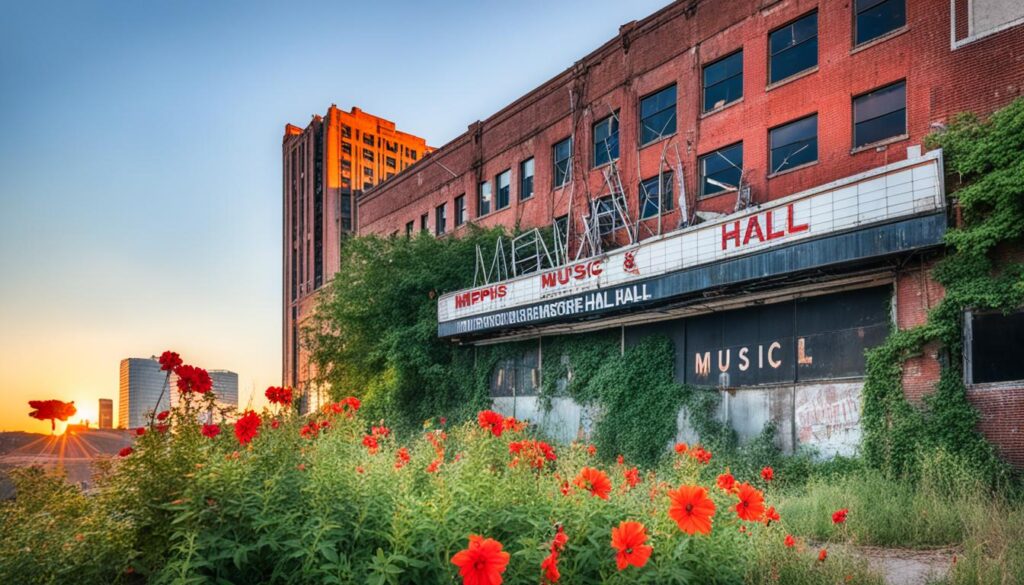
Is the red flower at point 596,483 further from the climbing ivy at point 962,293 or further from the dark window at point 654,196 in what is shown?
the dark window at point 654,196

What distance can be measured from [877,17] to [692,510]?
17692 millimetres

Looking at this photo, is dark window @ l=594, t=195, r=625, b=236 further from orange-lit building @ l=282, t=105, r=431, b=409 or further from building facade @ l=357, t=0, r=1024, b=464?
orange-lit building @ l=282, t=105, r=431, b=409

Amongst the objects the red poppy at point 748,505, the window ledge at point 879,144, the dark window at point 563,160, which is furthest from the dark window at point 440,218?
the red poppy at point 748,505

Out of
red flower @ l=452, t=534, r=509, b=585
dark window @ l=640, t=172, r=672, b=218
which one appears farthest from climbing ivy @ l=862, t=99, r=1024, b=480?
red flower @ l=452, t=534, r=509, b=585

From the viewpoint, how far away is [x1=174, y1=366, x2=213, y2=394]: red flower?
5660 millimetres

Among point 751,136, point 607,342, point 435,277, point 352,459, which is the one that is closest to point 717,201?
point 751,136

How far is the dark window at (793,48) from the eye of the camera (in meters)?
19.1

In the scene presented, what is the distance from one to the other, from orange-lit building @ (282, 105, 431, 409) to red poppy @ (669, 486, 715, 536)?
5625 cm

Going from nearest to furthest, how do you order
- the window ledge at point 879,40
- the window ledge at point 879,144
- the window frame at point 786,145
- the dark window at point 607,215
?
the window ledge at point 879,144
the window ledge at point 879,40
the window frame at point 786,145
the dark window at point 607,215

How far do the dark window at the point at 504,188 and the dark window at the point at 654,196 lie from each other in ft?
26.9

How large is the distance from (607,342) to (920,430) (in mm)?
9455

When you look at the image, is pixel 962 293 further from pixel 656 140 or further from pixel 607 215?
pixel 607 215

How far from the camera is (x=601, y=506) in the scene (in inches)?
198

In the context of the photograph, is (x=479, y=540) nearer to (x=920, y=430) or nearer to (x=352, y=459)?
(x=352, y=459)
